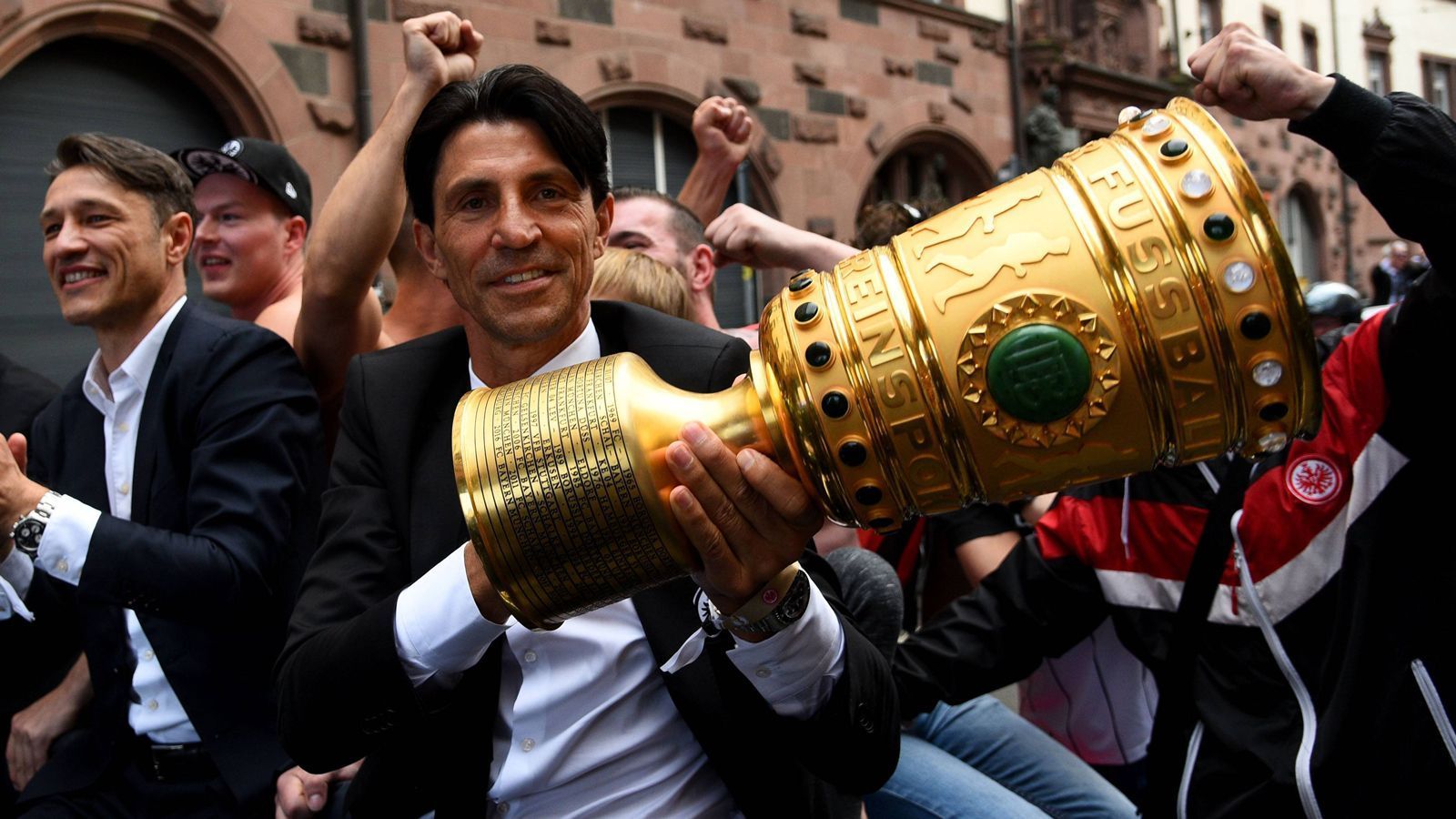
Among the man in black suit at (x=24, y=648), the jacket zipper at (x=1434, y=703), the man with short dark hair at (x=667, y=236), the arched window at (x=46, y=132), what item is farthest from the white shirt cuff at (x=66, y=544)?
the arched window at (x=46, y=132)

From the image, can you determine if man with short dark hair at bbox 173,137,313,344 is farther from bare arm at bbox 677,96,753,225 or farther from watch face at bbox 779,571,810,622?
watch face at bbox 779,571,810,622

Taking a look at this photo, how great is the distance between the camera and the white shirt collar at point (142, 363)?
2.48m

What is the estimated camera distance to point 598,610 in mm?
1747

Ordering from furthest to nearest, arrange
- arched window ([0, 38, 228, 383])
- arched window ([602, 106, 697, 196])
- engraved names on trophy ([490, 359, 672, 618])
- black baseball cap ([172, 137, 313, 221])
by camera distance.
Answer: arched window ([602, 106, 697, 196])
arched window ([0, 38, 228, 383])
black baseball cap ([172, 137, 313, 221])
engraved names on trophy ([490, 359, 672, 618])

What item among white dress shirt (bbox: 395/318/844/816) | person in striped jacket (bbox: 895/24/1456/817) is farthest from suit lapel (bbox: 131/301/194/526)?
person in striped jacket (bbox: 895/24/1456/817)

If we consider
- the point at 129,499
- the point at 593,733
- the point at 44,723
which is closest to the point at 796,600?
the point at 593,733

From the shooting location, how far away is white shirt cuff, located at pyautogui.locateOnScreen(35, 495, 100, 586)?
2.06m

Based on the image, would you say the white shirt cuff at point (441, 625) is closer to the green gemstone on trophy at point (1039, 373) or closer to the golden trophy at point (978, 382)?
the golden trophy at point (978, 382)

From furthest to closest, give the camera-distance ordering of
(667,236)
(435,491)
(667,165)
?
(667,165) → (667,236) → (435,491)

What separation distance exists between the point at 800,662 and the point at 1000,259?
619mm

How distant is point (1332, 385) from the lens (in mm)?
1949

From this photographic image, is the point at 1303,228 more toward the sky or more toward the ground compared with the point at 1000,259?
more toward the sky

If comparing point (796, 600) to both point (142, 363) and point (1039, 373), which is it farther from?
point (142, 363)

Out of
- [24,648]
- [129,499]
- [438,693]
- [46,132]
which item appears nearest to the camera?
[438,693]
